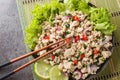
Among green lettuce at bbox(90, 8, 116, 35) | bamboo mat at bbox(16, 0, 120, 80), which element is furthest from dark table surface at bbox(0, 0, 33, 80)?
green lettuce at bbox(90, 8, 116, 35)

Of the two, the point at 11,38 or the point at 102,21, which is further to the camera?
the point at 11,38

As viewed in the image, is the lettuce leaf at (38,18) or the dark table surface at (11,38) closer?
the lettuce leaf at (38,18)

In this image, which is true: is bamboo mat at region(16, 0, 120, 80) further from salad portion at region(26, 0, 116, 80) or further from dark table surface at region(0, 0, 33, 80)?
dark table surface at region(0, 0, 33, 80)

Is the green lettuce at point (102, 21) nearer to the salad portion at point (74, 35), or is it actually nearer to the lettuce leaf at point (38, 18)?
the salad portion at point (74, 35)

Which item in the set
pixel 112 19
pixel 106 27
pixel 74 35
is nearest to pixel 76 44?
pixel 74 35

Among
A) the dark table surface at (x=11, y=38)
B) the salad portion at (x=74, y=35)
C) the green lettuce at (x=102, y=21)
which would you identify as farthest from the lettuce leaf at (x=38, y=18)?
the dark table surface at (x=11, y=38)

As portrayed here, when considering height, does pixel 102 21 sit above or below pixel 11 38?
above

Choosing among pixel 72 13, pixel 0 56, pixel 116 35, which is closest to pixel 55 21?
pixel 72 13

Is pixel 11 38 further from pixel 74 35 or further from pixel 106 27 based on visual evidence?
pixel 106 27
